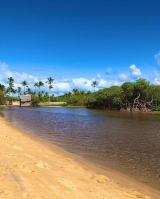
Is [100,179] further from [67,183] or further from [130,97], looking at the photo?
[130,97]

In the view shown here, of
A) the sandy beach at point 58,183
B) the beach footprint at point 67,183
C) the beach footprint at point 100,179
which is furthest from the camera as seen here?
the beach footprint at point 100,179

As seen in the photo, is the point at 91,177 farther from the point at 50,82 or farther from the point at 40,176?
the point at 50,82

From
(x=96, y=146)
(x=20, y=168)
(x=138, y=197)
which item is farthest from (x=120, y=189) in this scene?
(x=96, y=146)

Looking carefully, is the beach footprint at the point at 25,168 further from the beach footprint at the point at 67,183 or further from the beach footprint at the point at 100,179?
the beach footprint at the point at 100,179

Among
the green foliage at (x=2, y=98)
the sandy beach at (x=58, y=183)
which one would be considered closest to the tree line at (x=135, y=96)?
the green foliage at (x=2, y=98)

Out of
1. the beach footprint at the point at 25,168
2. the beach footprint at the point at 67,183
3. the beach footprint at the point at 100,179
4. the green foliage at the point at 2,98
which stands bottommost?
the beach footprint at the point at 100,179

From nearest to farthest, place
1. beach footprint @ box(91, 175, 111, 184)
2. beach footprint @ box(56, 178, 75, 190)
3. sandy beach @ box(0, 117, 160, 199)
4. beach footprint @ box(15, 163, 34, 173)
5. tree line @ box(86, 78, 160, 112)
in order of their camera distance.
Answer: sandy beach @ box(0, 117, 160, 199)
beach footprint @ box(56, 178, 75, 190)
beach footprint @ box(15, 163, 34, 173)
beach footprint @ box(91, 175, 111, 184)
tree line @ box(86, 78, 160, 112)

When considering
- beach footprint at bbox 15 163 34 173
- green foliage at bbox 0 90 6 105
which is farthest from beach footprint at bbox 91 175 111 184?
green foliage at bbox 0 90 6 105

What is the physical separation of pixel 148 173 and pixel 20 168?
17.4 feet

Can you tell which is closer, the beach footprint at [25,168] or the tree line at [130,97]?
the beach footprint at [25,168]

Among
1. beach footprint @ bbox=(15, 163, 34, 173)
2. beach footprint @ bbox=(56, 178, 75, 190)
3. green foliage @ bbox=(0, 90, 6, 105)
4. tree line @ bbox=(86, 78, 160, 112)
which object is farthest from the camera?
green foliage @ bbox=(0, 90, 6, 105)

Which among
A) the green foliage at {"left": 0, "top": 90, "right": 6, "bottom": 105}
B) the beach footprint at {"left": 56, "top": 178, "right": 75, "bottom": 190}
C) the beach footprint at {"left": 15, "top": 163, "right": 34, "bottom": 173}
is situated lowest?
the beach footprint at {"left": 56, "top": 178, "right": 75, "bottom": 190}

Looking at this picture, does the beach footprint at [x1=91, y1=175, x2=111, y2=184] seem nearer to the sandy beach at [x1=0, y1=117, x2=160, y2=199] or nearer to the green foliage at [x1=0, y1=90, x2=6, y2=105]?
the sandy beach at [x1=0, y1=117, x2=160, y2=199]

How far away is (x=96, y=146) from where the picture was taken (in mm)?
13664
